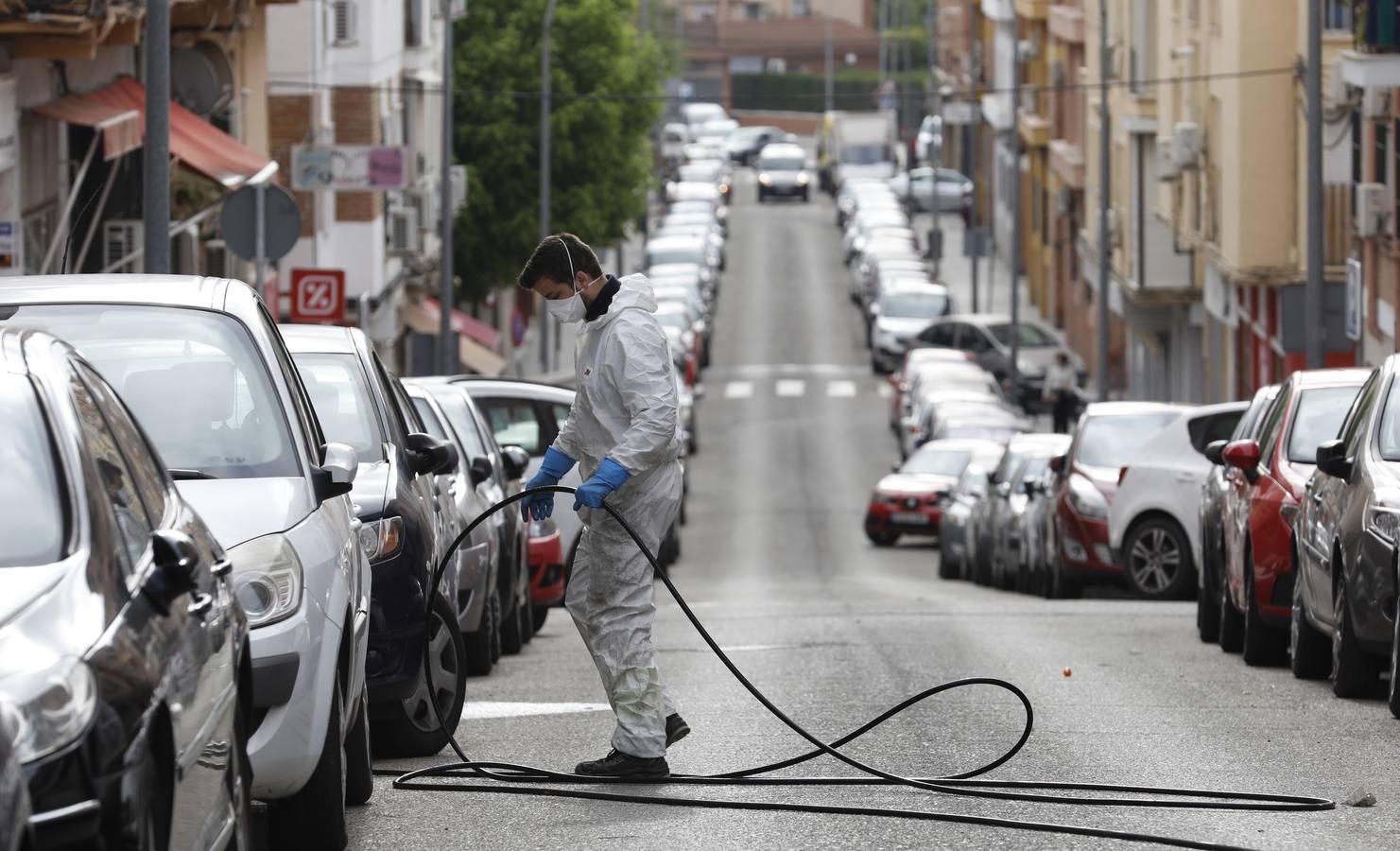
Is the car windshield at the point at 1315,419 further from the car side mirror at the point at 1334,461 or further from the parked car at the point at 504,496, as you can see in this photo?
the parked car at the point at 504,496

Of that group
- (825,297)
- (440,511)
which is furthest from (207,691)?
(825,297)

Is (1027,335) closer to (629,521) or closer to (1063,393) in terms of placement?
(1063,393)

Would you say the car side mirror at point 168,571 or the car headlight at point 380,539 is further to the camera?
the car headlight at point 380,539

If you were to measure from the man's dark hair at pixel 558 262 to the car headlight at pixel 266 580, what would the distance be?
1.83 meters

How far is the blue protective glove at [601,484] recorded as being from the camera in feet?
28.2

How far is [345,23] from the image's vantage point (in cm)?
4284

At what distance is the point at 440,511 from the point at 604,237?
4860 cm

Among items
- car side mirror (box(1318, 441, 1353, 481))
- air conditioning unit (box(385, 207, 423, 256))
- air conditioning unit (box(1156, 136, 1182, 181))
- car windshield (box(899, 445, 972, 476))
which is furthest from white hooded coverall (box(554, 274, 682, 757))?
air conditioning unit (box(385, 207, 423, 256))

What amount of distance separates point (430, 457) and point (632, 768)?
2000 mm

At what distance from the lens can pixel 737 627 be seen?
17344 mm

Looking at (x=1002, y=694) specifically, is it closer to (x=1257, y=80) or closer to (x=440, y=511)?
(x=440, y=511)

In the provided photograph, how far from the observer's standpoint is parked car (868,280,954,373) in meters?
62.3

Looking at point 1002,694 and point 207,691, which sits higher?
point 207,691

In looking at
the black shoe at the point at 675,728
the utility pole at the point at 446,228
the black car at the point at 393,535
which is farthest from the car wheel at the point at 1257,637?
the utility pole at the point at 446,228
